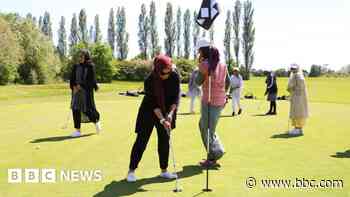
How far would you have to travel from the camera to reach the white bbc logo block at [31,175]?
291 inches

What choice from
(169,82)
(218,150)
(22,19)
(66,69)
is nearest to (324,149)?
(218,150)

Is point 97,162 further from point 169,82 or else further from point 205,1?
point 205,1

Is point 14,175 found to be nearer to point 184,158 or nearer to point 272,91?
point 184,158

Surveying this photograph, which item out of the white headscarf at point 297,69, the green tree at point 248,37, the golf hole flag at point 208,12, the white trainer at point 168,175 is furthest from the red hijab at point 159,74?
the green tree at point 248,37

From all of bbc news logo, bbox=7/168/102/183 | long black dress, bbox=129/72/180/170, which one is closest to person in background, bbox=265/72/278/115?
long black dress, bbox=129/72/180/170

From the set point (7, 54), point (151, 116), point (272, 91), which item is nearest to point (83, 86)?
point (151, 116)

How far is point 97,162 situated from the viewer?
8766 mm

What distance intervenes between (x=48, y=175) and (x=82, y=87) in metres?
4.91

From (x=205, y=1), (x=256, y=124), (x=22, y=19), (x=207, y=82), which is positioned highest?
(x=22, y=19)

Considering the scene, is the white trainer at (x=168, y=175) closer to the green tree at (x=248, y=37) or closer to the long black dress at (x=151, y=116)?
the long black dress at (x=151, y=116)

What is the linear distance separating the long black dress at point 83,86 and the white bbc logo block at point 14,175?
440 centimetres

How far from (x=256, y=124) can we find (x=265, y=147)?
214 inches

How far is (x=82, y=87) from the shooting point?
40.4 feet

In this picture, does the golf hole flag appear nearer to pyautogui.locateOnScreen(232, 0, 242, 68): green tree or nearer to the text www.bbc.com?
the text www.bbc.com
